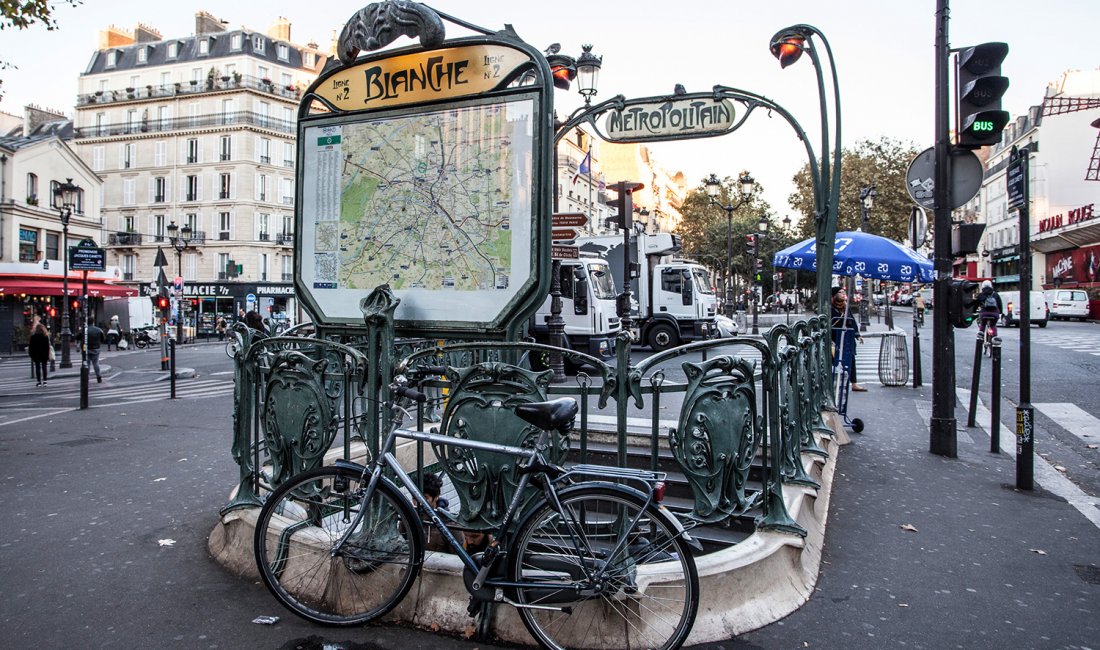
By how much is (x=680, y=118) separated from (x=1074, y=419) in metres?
6.81

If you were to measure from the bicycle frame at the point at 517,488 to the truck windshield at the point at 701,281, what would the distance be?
1991cm

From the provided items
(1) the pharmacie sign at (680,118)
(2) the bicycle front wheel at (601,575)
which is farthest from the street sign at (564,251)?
(2) the bicycle front wheel at (601,575)

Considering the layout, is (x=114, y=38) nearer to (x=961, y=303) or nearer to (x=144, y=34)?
(x=144, y=34)

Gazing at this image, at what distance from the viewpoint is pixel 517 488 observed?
11.2ft

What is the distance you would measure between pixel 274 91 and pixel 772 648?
60.5 m

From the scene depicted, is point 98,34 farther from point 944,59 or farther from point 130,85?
point 944,59

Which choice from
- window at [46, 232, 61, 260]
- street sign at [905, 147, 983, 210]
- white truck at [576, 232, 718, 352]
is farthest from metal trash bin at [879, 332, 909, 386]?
window at [46, 232, 61, 260]

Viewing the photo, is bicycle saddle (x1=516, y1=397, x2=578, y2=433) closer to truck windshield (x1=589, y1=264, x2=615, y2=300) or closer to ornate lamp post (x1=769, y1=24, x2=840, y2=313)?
ornate lamp post (x1=769, y1=24, x2=840, y2=313)

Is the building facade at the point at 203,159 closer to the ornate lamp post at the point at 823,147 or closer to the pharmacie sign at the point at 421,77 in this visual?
the ornate lamp post at the point at 823,147

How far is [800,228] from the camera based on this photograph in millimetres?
60156

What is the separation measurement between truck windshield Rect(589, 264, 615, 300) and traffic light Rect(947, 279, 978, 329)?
11.9 meters

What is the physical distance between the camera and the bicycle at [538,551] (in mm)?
3168

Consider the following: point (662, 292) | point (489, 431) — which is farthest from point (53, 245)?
point (489, 431)

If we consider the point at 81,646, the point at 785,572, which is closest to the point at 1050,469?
the point at 785,572
